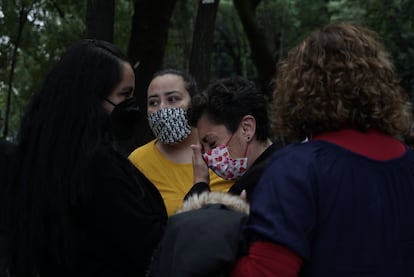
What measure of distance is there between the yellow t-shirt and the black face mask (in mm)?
1137

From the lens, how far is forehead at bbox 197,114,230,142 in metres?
3.59

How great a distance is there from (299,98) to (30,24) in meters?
10.4

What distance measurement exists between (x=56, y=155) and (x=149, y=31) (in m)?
7.33

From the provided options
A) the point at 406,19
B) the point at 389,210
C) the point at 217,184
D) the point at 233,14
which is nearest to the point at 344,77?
the point at 389,210

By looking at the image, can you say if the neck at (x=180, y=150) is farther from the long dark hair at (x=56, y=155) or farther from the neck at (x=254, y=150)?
the long dark hair at (x=56, y=155)

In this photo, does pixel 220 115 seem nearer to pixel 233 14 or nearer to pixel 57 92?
pixel 57 92

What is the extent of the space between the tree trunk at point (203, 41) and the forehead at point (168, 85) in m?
3.99

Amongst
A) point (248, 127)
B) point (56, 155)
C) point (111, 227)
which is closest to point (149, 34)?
point (248, 127)

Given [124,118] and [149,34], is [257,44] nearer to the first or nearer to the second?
[149,34]

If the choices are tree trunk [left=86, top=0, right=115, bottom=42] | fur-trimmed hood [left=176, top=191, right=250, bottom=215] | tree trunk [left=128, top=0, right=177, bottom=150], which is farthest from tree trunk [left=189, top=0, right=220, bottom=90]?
fur-trimmed hood [left=176, top=191, right=250, bottom=215]

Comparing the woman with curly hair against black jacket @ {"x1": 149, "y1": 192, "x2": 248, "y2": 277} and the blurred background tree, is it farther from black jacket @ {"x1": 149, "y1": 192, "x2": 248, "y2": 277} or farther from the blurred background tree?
the blurred background tree

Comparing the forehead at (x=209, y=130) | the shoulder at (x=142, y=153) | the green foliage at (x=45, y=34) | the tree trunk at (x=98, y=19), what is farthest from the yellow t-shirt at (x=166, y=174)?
the green foliage at (x=45, y=34)

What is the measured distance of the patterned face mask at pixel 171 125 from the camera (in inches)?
172

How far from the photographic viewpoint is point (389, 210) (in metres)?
2.25
